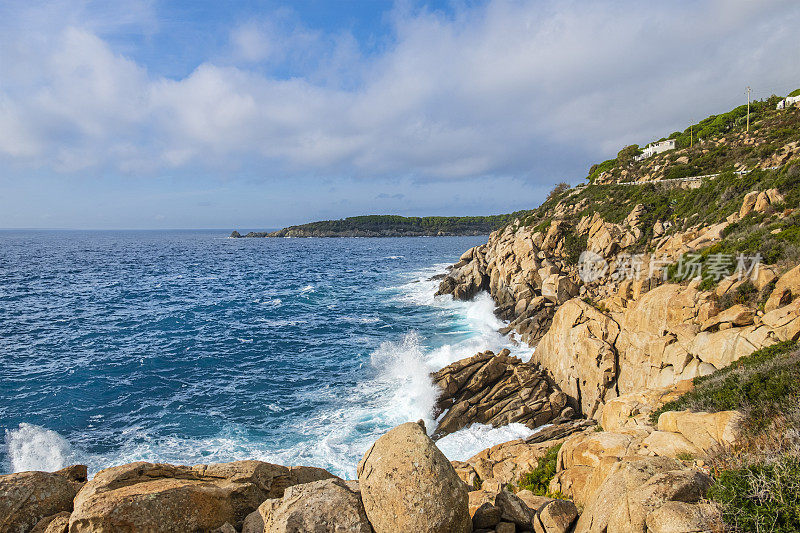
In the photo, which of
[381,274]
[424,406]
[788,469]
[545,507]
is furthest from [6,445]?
[381,274]

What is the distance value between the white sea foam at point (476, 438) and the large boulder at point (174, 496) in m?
12.3

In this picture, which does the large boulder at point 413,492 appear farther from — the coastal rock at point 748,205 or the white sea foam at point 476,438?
the coastal rock at point 748,205

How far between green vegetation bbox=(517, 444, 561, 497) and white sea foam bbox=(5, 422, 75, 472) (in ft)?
69.9

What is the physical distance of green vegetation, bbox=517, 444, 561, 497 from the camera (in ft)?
37.9

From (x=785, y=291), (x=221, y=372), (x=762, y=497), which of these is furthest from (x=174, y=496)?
(x=221, y=372)

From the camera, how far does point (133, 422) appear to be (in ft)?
73.0

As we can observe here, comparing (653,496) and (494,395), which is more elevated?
(653,496)

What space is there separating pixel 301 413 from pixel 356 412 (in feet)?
11.1

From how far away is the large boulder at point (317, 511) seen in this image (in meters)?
6.46

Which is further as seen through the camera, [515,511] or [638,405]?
[638,405]

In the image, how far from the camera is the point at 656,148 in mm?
70375

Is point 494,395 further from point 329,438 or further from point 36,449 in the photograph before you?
point 36,449

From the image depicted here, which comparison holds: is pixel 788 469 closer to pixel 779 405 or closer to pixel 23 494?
pixel 779 405

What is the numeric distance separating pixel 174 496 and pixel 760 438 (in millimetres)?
11313
